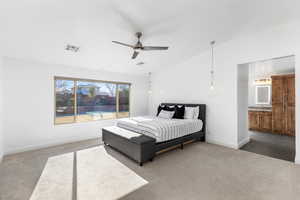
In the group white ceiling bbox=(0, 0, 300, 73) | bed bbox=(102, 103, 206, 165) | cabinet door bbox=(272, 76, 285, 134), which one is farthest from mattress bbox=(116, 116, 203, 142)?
cabinet door bbox=(272, 76, 285, 134)

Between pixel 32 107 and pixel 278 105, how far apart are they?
8.30 metres

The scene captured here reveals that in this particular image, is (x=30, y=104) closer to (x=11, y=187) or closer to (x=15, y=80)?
(x=15, y=80)

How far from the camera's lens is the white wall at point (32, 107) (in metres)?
3.60

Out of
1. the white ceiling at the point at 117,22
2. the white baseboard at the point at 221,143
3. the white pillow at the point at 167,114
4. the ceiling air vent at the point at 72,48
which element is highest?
the white ceiling at the point at 117,22

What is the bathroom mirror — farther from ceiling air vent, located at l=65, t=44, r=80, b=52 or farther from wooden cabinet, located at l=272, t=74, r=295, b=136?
ceiling air vent, located at l=65, t=44, r=80, b=52

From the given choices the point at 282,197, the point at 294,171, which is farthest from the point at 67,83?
the point at 294,171

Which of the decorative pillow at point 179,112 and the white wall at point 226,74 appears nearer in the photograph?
the white wall at point 226,74

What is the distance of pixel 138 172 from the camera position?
106 inches

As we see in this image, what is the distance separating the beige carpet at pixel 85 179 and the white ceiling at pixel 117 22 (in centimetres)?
272

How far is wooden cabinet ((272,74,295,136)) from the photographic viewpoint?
5.04m

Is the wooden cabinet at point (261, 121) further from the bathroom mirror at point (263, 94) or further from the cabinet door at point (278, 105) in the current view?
the bathroom mirror at point (263, 94)

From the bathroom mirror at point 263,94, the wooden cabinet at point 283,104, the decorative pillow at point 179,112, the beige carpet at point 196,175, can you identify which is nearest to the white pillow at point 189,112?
the decorative pillow at point 179,112

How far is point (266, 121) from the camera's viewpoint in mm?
5613

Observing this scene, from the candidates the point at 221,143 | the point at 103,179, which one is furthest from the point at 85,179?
the point at 221,143
